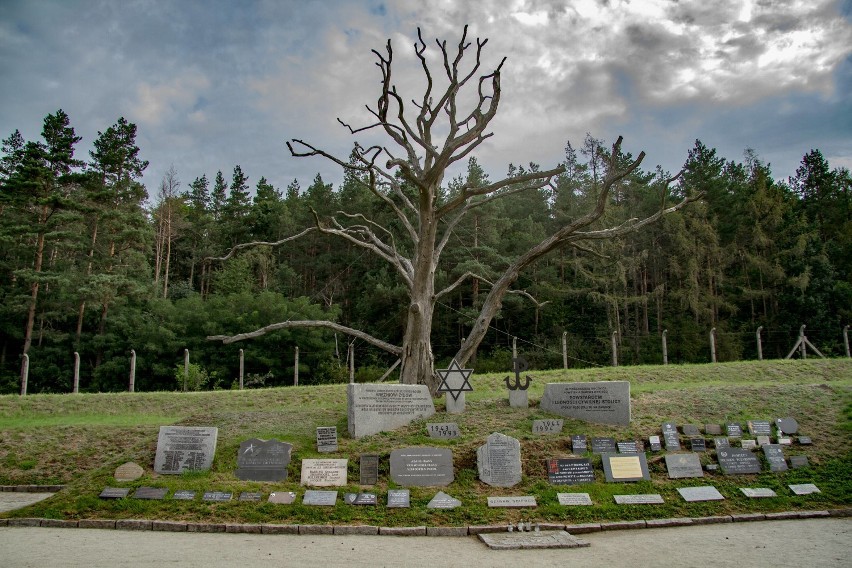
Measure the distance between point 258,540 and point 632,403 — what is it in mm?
8143

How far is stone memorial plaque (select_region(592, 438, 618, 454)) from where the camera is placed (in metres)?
10.6

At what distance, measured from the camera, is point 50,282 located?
29.7m

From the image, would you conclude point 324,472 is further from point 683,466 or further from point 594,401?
point 683,466

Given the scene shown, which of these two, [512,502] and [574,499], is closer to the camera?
[512,502]

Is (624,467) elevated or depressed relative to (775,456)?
depressed

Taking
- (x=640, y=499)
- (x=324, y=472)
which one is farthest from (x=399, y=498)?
(x=640, y=499)

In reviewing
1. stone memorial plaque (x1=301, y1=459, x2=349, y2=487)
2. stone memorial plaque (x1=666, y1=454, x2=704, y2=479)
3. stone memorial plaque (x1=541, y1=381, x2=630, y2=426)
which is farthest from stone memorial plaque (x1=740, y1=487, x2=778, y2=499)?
stone memorial plaque (x1=301, y1=459, x2=349, y2=487)

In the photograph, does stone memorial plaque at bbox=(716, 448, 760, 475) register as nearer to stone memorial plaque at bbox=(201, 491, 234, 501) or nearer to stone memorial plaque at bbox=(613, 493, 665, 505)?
stone memorial plaque at bbox=(613, 493, 665, 505)

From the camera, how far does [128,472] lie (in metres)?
10.2

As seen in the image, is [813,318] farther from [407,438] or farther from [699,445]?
[407,438]

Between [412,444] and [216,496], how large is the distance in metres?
3.26

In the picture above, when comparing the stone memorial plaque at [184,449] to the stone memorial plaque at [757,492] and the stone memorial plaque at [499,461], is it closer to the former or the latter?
the stone memorial plaque at [499,461]

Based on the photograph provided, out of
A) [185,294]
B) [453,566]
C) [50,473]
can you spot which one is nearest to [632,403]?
[453,566]

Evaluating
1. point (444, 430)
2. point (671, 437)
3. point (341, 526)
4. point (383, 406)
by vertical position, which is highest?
point (383, 406)
